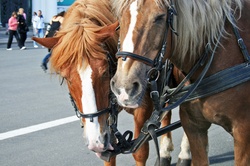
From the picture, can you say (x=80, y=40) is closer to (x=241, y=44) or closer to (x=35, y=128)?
(x=241, y=44)

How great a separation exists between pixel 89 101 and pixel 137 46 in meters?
0.72

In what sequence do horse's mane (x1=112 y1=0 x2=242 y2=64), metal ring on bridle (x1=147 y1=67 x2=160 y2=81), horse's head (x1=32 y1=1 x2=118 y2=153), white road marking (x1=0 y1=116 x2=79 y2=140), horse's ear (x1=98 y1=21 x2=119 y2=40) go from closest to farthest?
metal ring on bridle (x1=147 y1=67 x2=160 y2=81) → horse's mane (x1=112 y1=0 x2=242 y2=64) → horse's head (x1=32 y1=1 x2=118 y2=153) → horse's ear (x1=98 y1=21 x2=119 y2=40) → white road marking (x1=0 y1=116 x2=79 y2=140)

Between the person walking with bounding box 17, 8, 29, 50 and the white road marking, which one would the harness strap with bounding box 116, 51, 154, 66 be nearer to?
the white road marking

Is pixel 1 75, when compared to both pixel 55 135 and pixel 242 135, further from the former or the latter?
pixel 242 135

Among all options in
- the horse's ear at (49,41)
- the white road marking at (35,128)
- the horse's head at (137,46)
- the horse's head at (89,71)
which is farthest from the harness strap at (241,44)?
the white road marking at (35,128)

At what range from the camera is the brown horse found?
10.1ft

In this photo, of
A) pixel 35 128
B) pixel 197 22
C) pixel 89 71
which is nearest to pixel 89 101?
pixel 89 71

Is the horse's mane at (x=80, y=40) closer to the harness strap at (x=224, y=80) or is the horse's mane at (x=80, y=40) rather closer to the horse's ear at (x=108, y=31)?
the horse's ear at (x=108, y=31)

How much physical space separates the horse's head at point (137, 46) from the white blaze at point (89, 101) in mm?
531

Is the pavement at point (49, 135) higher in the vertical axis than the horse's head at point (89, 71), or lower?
lower

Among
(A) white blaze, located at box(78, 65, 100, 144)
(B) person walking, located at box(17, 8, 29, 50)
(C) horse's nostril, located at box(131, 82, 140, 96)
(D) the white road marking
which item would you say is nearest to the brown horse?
(C) horse's nostril, located at box(131, 82, 140, 96)

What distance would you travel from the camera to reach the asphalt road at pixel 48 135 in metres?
5.72

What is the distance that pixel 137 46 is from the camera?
9.87ft

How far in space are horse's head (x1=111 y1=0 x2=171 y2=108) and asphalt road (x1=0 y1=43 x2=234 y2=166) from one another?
1072 mm
